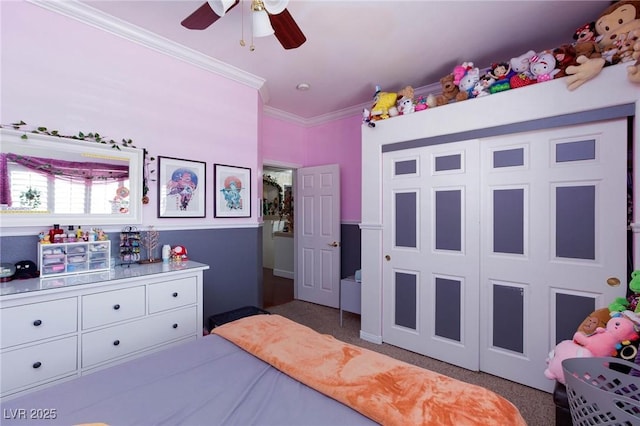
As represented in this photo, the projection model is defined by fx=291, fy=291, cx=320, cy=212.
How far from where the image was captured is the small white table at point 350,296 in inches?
136

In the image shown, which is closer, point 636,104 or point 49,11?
point 636,104

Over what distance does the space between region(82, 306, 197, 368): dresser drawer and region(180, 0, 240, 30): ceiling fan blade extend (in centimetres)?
203

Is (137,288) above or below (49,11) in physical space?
below

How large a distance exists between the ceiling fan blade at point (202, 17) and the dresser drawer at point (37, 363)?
209 centimetres

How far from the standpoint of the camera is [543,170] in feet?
7.31

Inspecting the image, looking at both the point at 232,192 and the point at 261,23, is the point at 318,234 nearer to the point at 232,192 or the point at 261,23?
the point at 232,192

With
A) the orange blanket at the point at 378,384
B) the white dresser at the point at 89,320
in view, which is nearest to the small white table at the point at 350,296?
the white dresser at the point at 89,320

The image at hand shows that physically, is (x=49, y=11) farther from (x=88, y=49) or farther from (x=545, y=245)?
(x=545, y=245)

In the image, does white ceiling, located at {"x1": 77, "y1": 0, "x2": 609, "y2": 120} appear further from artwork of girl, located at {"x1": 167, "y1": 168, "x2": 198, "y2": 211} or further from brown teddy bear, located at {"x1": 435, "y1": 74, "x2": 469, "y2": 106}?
artwork of girl, located at {"x1": 167, "y1": 168, "x2": 198, "y2": 211}

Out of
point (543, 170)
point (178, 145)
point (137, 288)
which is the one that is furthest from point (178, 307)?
point (543, 170)

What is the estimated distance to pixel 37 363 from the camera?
1643 mm

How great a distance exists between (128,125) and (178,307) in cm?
A: 157

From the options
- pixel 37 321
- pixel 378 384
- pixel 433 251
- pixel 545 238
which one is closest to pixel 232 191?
pixel 37 321

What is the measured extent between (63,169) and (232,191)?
1393 millimetres
